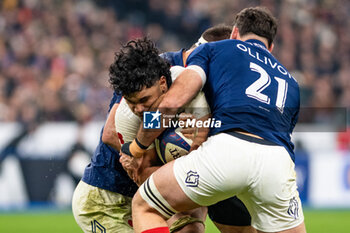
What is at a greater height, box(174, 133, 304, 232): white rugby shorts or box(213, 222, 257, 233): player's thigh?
box(174, 133, 304, 232): white rugby shorts

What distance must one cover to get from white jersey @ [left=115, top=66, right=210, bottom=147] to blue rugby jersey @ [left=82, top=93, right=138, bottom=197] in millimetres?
491

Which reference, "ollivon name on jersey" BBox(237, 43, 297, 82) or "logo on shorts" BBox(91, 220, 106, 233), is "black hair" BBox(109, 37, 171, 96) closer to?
"ollivon name on jersey" BBox(237, 43, 297, 82)

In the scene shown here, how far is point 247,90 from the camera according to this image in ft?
13.2

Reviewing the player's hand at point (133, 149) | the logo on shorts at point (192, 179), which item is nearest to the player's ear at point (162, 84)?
the player's hand at point (133, 149)

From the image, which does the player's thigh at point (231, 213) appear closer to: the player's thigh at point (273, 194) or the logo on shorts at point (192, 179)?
the player's thigh at point (273, 194)

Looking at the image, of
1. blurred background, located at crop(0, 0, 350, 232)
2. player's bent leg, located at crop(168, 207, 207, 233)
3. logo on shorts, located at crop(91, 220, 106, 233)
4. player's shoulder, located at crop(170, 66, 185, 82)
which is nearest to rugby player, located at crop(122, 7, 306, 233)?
player's shoulder, located at crop(170, 66, 185, 82)

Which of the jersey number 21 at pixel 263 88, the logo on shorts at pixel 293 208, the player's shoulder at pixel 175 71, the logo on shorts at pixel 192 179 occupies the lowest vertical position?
the logo on shorts at pixel 293 208

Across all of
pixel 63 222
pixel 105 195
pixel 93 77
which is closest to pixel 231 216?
pixel 105 195

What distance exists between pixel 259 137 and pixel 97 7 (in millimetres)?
12029

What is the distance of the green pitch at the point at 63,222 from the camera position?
28.2 feet

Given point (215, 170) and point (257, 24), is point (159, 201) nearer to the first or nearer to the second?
point (215, 170)

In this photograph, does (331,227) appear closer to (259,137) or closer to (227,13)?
(259,137)

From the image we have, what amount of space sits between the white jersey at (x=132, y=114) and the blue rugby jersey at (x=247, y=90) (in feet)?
0.25

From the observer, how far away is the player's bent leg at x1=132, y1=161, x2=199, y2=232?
3.88 m
